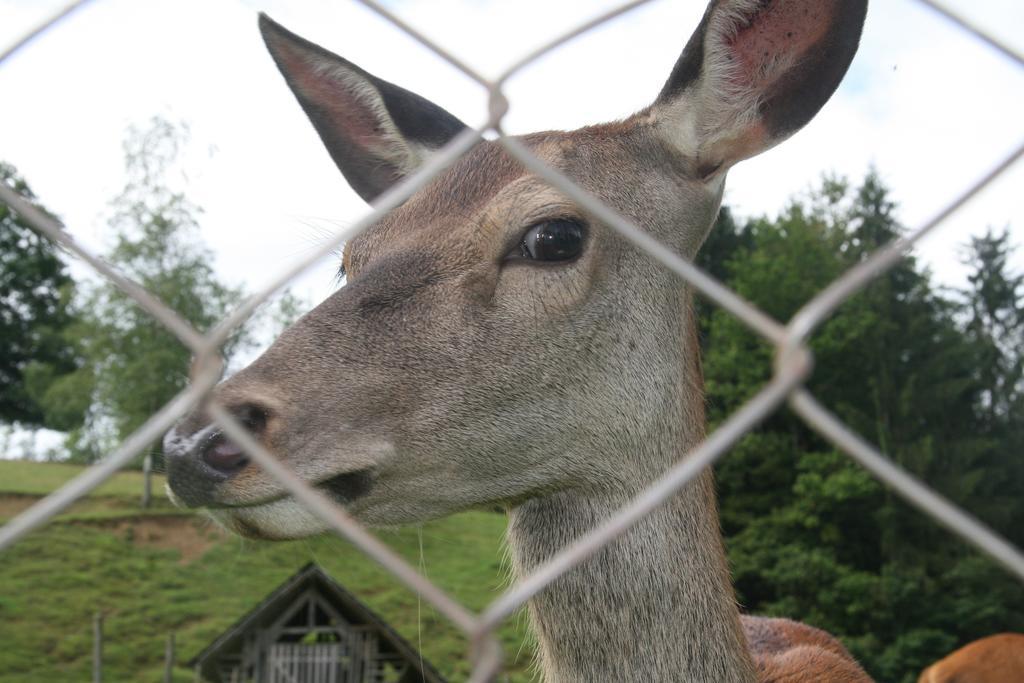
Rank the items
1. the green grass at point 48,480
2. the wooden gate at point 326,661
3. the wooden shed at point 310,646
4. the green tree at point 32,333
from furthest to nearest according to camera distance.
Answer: the green tree at point 32,333 < the green grass at point 48,480 < the wooden gate at point 326,661 < the wooden shed at point 310,646

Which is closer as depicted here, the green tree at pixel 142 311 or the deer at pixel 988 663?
the deer at pixel 988 663

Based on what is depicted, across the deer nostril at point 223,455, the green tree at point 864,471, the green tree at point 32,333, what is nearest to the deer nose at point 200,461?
the deer nostril at point 223,455

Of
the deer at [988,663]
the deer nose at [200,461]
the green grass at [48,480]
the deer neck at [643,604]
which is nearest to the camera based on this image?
the deer nose at [200,461]

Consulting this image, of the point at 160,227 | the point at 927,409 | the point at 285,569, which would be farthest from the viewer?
the point at 927,409

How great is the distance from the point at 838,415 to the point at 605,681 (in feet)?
89.8

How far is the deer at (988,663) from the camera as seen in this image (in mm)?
11852

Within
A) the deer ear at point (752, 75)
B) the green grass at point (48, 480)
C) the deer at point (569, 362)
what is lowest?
the deer at point (569, 362)

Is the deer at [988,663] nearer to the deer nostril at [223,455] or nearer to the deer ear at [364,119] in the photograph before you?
the deer ear at [364,119]

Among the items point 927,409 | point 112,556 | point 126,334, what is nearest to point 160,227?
point 126,334

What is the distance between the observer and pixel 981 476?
28.7 m

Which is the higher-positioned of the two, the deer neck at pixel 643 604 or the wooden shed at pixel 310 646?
the wooden shed at pixel 310 646

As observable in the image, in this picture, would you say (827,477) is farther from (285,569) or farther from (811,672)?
(811,672)

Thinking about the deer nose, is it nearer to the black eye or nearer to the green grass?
the black eye

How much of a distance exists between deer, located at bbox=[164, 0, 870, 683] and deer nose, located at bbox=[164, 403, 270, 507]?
13cm
